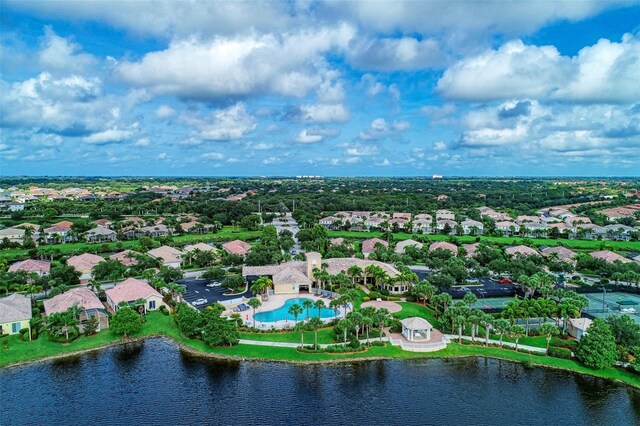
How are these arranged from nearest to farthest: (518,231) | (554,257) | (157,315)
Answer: (157,315)
(554,257)
(518,231)

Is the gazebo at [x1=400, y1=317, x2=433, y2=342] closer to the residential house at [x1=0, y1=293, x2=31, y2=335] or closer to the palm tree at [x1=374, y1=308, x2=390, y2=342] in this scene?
the palm tree at [x1=374, y1=308, x2=390, y2=342]

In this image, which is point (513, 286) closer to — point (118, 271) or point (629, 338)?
point (629, 338)

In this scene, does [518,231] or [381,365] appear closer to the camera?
[381,365]

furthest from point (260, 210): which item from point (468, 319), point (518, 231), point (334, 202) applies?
point (468, 319)

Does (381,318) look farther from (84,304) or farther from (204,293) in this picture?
(84,304)

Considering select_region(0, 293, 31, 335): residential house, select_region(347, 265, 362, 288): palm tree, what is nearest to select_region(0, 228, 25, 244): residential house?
select_region(0, 293, 31, 335): residential house
